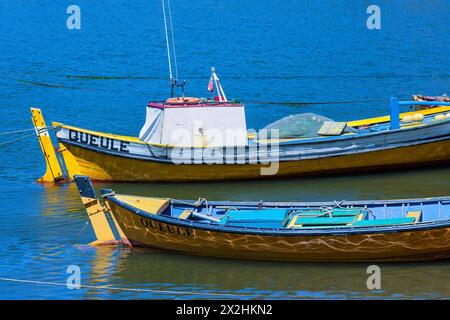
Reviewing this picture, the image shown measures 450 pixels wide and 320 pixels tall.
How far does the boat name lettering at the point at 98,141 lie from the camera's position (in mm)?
32156

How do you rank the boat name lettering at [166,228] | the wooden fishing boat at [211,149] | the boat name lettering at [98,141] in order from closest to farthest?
the boat name lettering at [166,228]
the wooden fishing boat at [211,149]
the boat name lettering at [98,141]

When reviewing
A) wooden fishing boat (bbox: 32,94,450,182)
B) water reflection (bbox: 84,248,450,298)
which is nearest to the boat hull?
water reflection (bbox: 84,248,450,298)

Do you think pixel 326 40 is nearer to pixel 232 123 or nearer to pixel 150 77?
pixel 150 77

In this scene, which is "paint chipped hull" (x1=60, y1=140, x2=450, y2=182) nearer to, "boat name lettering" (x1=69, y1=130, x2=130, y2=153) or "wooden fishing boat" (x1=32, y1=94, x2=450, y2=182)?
"wooden fishing boat" (x1=32, y1=94, x2=450, y2=182)

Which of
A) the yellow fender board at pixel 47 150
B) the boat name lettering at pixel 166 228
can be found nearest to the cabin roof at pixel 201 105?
the yellow fender board at pixel 47 150

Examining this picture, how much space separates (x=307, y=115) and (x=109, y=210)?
11.7 metres

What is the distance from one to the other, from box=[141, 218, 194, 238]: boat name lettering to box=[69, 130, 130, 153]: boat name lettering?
8583 mm

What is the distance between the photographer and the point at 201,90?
52.5 metres

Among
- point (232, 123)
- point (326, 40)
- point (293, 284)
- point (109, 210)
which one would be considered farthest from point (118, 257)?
point (326, 40)

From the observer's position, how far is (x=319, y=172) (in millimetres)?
32781

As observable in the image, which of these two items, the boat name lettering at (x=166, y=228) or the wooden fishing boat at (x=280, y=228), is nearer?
the wooden fishing boat at (x=280, y=228)

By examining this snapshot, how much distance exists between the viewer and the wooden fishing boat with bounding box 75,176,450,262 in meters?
22.3

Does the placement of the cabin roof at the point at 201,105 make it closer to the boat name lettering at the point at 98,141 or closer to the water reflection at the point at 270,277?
the boat name lettering at the point at 98,141

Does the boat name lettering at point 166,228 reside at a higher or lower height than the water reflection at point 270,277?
higher
